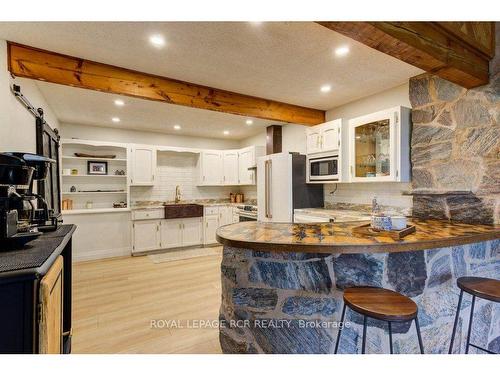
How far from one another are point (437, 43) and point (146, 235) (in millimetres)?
4919

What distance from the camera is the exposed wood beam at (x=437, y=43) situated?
1.48 meters

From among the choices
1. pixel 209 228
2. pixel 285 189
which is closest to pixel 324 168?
pixel 285 189

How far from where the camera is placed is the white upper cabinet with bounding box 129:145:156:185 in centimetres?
500

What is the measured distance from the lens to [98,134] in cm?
497

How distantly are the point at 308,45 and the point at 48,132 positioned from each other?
128 inches

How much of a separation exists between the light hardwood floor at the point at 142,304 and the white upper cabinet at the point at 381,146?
2.40 m

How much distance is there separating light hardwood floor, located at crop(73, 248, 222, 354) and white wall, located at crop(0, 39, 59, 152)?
1719mm

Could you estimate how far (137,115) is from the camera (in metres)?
4.28

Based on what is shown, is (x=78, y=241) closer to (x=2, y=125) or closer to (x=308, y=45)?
(x=2, y=125)

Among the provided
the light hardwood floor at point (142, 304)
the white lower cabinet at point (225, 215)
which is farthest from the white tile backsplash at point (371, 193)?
the white lower cabinet at point (225, 215)

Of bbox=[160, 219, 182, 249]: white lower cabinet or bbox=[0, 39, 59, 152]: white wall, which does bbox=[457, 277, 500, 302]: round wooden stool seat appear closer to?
bbox=[0, 39, 59, 152]: white wall

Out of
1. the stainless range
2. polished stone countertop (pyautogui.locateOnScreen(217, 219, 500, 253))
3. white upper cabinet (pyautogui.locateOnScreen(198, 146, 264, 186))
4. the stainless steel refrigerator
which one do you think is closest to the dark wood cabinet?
polished stone countertop (pyautogui.locateOnScreen(217, 219, 500, 253))

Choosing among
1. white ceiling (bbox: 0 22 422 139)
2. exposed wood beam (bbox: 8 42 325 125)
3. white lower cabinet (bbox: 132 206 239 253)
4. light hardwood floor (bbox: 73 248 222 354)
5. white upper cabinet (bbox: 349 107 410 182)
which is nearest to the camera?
white ceiling (bbox: 0 22 422 139)

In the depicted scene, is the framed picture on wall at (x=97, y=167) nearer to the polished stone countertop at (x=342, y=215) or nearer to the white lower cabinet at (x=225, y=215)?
the white lower cabinet at (x=225, y=215)
